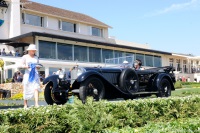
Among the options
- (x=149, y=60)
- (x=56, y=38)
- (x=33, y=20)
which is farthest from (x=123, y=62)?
(x=149, y=60)

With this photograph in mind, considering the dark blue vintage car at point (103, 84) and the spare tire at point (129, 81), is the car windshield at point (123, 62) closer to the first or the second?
the dark blue vintage car at point (103, 84)

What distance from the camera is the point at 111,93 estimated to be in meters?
10.2

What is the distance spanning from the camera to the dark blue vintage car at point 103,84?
918 centimetres

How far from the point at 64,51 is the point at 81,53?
249 cm

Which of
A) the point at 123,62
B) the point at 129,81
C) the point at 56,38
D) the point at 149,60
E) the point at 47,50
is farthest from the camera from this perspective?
the point at 149,60

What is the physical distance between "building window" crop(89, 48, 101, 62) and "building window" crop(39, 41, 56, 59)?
5.25 metres

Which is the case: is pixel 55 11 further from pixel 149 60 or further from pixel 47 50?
pixel 149 60

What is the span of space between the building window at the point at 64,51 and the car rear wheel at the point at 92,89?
2227 cm

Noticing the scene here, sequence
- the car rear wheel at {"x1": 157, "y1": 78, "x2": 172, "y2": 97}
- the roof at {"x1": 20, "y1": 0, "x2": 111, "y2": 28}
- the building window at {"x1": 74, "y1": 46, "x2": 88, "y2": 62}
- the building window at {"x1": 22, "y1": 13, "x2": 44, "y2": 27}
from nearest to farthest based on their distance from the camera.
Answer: the car rear wheel at {"x1": 157, "y1": 78, "x2": 172, "y2": 97}
the building window at {"x1": 74, "y1": 46, "x2": 88, "y2": 62}
the building window at {"x1": 22, "y1": 13, "x2": 44, "y2": 27}
the roof at {"x1": 20, "y1": 0, "x2": 111, "y2": 28}

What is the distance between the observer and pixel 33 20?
36594 mm

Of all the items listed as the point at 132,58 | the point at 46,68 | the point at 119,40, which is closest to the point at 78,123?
the point at 132,58

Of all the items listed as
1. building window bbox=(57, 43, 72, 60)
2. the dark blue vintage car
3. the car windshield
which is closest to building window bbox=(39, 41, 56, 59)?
building window bbox=(57, 43, 72, 60)

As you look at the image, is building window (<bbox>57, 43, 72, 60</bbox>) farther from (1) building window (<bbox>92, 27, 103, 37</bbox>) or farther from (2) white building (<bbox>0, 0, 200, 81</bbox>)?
(1) building window (<bbox>92, 27, 103, 37</bbox>)

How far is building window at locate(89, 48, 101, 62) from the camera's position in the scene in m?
34.9
